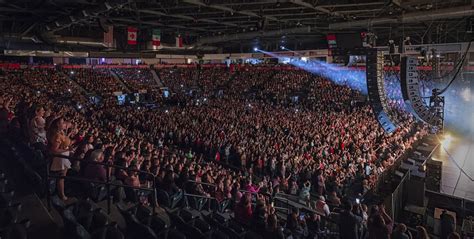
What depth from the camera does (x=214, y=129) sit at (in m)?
16.0

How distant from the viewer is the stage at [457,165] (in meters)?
12.1

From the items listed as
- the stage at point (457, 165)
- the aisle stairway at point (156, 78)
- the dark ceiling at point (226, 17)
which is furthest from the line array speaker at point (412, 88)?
the aisle stairway at point (156, 78)

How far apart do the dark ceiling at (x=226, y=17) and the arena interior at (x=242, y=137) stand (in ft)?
0.26

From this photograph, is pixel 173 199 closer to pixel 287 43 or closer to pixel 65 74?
pixel 287 43

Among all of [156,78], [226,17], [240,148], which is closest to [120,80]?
[156,78]

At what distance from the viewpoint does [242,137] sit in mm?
15078

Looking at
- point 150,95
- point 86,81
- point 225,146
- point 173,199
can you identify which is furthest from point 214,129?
point 86,81

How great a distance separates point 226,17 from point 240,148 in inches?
216

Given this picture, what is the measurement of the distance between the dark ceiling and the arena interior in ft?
0.26

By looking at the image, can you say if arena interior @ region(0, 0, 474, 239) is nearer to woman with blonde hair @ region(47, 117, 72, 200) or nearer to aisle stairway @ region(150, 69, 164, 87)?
woman with blonde hair @ region(47, 117, 72, 200)

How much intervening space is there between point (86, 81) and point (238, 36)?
16.8 meters

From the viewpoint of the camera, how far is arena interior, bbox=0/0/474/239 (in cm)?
519

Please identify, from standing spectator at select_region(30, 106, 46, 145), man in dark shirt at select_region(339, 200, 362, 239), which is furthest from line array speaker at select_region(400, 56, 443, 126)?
standing spectator at select_region(30, 106, 46, 145)

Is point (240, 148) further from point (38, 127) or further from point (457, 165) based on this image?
point (38, 127)
